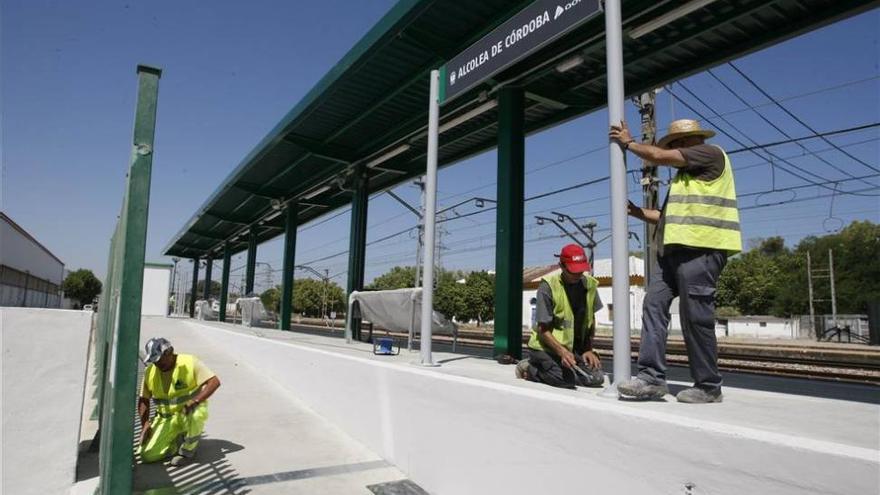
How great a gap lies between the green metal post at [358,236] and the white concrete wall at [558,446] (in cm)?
704

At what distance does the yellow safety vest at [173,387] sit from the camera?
497 cm

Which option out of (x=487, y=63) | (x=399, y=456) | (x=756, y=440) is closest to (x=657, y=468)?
(x=756, y=440)

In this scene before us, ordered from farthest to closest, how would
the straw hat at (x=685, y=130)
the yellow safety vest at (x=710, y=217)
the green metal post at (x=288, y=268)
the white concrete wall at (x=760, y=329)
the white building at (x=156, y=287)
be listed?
the white concrete wall at (x=760, y=329), the white building at (x=156, y=287), the green metal post at (x=288, y=268), the straw hat at (x=685, y=130), the yellow safety vest at (x=710, y=217)

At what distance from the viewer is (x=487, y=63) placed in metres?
4.36

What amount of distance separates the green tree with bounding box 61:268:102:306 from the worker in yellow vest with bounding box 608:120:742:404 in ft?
312

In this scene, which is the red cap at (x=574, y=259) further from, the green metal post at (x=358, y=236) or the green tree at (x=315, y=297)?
the green tree at (x=315, y=297)

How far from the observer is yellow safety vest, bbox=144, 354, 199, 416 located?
497 cm

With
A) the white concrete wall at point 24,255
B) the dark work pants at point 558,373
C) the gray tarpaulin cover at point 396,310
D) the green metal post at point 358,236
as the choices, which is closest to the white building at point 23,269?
the white concrete wall at point 24,255

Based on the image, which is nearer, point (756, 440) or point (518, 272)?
point (756, 440)

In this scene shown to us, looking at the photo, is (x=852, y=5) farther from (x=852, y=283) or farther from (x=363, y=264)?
(x=852, y=283)

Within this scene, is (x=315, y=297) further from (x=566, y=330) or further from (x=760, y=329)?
(x=566, y=330)

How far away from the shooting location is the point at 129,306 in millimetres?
2734

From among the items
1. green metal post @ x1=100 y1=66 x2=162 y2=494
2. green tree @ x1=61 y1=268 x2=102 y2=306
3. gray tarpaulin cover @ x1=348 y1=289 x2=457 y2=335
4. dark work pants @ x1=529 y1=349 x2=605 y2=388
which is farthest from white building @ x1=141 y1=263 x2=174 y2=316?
green tree @ x1=61 y1=268 x2=102 y2=306

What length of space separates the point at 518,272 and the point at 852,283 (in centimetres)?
5984
